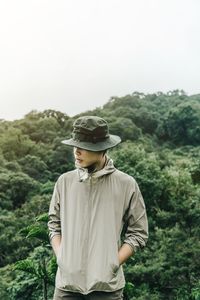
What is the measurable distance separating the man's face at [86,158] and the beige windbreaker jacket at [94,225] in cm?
2

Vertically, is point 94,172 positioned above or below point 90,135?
below

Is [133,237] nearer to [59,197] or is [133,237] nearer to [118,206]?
[118,206]

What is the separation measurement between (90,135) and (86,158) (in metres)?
0.08

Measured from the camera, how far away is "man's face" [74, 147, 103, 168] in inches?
77.5

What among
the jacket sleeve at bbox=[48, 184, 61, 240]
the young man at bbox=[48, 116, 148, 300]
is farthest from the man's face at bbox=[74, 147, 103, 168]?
the jacket sleeve at bbox=[48, 184, 61, 240]

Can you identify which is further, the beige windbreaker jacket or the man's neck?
the man's neck

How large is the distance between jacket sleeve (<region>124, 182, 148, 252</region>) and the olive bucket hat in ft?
0.61

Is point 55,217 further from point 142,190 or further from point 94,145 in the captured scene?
point 142,190

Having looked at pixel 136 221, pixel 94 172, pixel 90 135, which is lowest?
pixel 136 221

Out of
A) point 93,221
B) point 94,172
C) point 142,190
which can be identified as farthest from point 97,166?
point 142,190

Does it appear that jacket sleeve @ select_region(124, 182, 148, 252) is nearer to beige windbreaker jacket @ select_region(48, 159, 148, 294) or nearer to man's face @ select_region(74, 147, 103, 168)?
beige windbreaker jacket @ select_region(48, 159, 148, 294)

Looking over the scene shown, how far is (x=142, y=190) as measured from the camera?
17.0m

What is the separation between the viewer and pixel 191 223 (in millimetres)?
14727

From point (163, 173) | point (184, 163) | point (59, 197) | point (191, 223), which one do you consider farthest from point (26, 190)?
point (59, 197)
